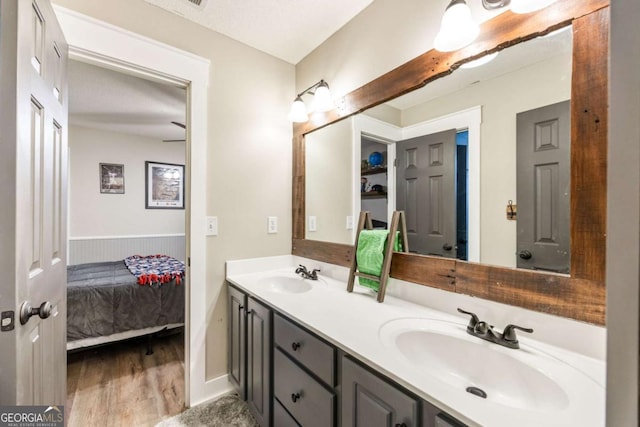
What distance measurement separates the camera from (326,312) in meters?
1.23

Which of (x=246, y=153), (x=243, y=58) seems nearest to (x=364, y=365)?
(x=246, y=153)

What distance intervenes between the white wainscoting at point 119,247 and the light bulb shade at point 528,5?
4888 millimetres

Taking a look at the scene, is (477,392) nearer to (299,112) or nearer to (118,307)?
→ (299,112)

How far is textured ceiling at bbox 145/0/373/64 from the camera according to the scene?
1.61 meters

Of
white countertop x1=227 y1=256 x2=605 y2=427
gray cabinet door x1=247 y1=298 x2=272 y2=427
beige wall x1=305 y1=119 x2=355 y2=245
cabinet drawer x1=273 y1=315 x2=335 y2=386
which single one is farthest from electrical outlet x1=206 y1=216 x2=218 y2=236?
cabinet drawer x1=273 y1=315 x2=335 y2=386

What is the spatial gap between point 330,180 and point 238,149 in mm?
690

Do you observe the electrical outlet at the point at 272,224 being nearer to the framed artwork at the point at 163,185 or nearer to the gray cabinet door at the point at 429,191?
the gray cabinet door at the point at 429,191

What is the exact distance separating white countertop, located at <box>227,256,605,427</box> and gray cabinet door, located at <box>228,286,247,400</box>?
13 cm

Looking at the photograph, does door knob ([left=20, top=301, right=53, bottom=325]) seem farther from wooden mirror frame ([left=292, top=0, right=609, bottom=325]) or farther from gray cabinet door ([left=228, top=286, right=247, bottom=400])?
wooden mirror frame ([left=292, top=0, right=609, bottom=325])

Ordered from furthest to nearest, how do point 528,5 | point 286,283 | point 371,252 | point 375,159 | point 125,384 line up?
point 125,384, point 286,283, point 375,159, point 371,252, point 528,5

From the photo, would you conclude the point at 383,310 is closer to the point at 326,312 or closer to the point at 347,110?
the point at 326,312

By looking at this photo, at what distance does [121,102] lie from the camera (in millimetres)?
3018

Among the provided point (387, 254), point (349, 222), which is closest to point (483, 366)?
point (387, 254)

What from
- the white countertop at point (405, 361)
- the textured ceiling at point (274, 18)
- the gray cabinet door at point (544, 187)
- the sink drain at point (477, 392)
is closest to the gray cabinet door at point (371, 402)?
the white countertop at point (405, 361)
